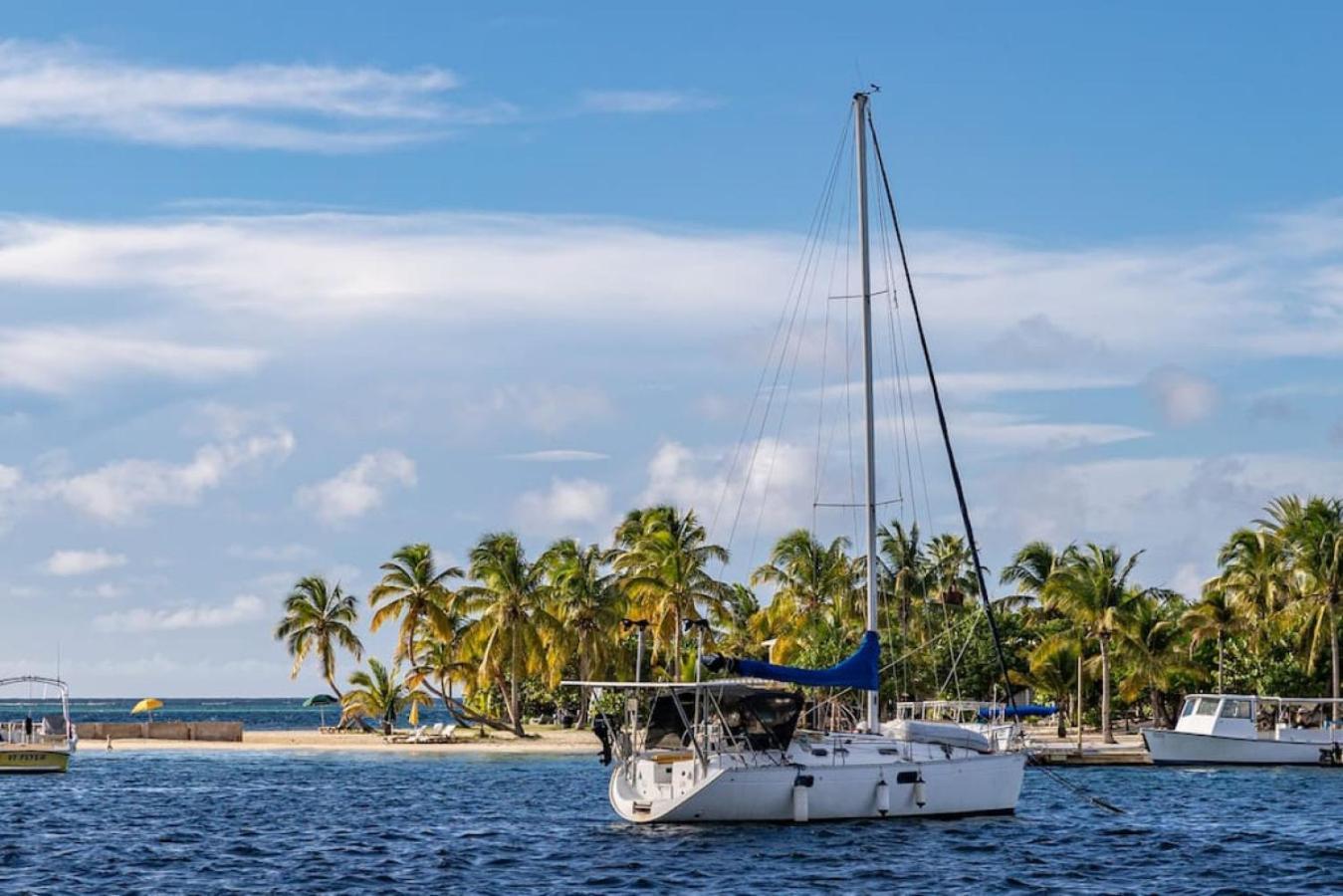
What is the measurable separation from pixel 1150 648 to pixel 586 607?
3167 centimetres

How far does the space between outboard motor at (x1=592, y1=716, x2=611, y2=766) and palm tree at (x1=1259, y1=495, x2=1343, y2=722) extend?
54.5m

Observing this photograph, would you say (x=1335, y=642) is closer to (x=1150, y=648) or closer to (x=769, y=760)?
(x=1150, y=648)

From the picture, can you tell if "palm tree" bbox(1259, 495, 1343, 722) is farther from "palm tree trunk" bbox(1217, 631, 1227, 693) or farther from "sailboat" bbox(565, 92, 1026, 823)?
"sailboat" bbox(565, 92, 1026, 823)

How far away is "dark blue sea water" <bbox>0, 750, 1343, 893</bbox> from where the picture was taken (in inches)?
1513

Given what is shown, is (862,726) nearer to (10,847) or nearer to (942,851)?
(942,851)

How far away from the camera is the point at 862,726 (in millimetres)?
50156

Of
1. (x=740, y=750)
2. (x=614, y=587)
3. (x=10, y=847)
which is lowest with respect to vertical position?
(x=10, y=847)

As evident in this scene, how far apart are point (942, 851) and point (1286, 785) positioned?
1346 inches

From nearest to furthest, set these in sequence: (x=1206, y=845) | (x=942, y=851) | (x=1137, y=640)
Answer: (x=942, y=851) < (x=1206, y=845) < (x=1137, y=640)

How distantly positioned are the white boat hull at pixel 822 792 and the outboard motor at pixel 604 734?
61 centimetres

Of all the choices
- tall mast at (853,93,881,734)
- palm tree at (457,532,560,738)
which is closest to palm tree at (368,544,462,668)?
palm tree at (457,532,560,738)

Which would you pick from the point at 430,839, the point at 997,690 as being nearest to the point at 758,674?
the point at 430,839

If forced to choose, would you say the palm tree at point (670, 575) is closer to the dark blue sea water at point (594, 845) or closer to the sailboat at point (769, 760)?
the dark blue sea water at point (594, 845)

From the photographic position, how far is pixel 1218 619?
3720 inches
